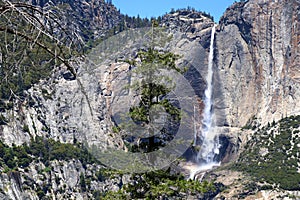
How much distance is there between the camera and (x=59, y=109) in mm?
77250

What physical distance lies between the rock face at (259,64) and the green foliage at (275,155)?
3.34 meters

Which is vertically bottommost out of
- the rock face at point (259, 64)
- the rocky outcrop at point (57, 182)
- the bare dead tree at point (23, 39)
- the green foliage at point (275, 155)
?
the rocky outcrop at point (57, 182)

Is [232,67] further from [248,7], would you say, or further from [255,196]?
[255,196]

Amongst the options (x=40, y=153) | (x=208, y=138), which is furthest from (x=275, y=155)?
(x=40, y=153)

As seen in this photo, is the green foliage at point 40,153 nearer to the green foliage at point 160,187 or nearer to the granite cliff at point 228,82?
the granite cliff at point 228,82

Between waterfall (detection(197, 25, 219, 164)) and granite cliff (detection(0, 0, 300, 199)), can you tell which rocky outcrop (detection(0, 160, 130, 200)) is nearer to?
granite cliff (detection(0, 0, 300, 199))

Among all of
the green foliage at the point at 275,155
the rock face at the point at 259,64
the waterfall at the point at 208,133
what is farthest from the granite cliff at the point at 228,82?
the green foliage at the point at 275,155

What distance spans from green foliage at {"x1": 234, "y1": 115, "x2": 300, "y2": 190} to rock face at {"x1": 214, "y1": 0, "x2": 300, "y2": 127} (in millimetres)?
3341

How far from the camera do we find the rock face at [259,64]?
8150cm

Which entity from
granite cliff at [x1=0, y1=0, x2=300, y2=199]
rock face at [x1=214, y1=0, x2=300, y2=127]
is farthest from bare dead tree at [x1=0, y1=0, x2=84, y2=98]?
rock face at [x1=214, y1=0, x2=300, y2=127]

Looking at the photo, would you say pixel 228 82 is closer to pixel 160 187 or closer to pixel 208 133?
pixel 208 133

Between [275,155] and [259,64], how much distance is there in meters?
19.9

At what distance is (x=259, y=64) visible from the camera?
8575 cm

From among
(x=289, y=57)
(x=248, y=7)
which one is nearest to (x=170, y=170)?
(x=289, y=57)
